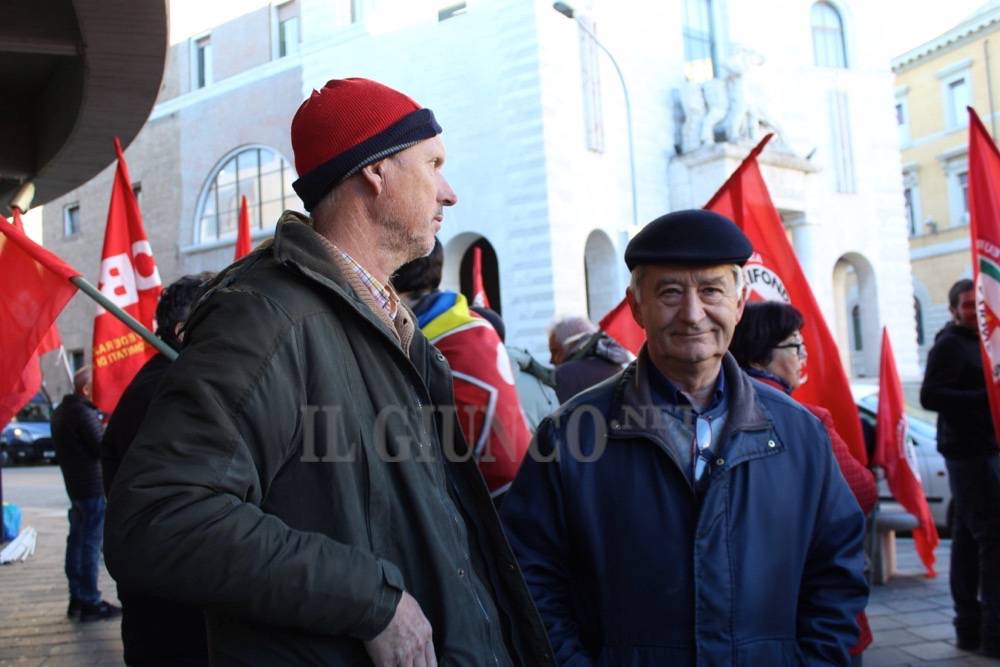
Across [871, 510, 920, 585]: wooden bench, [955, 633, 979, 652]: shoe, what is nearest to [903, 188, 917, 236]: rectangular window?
[871, 510, 920, 585]: wooden bench

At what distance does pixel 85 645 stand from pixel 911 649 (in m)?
5.10

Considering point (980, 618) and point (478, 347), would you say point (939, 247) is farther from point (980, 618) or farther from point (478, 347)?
point (478, 347)

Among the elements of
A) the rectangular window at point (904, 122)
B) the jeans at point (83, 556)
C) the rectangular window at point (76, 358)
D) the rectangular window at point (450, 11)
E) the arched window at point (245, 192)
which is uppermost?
the rectangular window at point (904, 122)

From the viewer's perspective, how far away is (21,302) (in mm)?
3953

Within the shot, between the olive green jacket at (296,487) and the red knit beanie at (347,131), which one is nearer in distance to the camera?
the olive green jacket at (296,487)

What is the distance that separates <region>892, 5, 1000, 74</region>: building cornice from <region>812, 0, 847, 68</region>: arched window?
52.7ft

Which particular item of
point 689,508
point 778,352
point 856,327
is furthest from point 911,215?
point 689,508

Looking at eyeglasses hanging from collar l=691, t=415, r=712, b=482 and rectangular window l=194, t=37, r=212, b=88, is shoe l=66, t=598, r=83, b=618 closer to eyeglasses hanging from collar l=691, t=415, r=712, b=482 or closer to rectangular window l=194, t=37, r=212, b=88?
eyeglasses hanging from collar l=691, t=415, r=712, b=482

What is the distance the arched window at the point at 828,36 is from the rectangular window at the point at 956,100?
16.3 metres

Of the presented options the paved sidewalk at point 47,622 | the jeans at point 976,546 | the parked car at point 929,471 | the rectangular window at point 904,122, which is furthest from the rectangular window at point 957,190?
the paved sidewalk at point 47,622

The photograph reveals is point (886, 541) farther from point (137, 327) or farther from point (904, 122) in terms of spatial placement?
point (904, 122)

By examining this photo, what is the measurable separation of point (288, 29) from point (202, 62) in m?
3.69

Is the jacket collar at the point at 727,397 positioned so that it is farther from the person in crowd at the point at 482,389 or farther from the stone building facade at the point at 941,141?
the stone building facade at the point at 941,141

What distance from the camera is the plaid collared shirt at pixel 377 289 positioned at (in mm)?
1735
